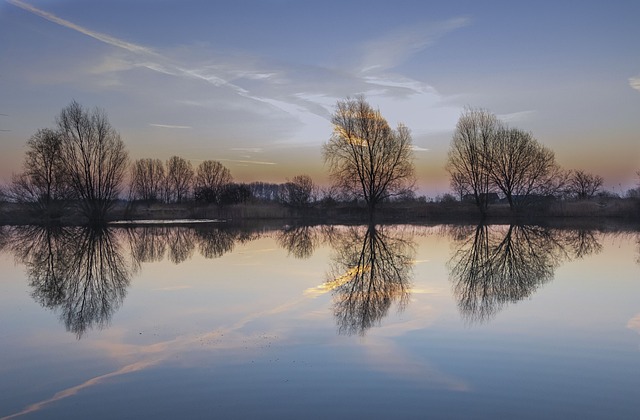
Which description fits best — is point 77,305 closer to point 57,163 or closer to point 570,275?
point 570,275

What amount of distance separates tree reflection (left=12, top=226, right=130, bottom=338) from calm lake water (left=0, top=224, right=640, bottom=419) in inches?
2.8

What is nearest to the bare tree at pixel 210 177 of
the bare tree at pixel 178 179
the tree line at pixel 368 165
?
the bare tree at pixel 178 179

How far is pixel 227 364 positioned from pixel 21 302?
6263 mm

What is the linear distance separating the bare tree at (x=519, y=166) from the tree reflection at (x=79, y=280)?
3688 centimetres

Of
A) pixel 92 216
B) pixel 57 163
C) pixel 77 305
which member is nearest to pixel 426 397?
pixel 77 305

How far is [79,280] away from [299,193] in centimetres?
4370

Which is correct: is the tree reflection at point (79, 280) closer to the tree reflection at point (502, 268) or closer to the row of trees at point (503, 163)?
the tree reflection at point (502, 268)

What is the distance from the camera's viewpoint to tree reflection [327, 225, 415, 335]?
26.0 feet

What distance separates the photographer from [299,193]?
55.3 m

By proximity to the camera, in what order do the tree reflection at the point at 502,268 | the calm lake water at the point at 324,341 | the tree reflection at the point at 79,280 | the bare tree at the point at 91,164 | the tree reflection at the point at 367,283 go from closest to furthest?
the calm lake water at the point at 324,341
the tree reflection at the point at 367,283
the tree reflection at the point at 79,280
the tree reflection at the point at 502,268
the bare tree at the point at 91,164

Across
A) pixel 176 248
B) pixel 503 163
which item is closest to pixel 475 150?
pixel 503 163

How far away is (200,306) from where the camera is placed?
357 inches

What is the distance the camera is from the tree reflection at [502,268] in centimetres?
912

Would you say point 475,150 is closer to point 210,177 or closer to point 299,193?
point 299,193
